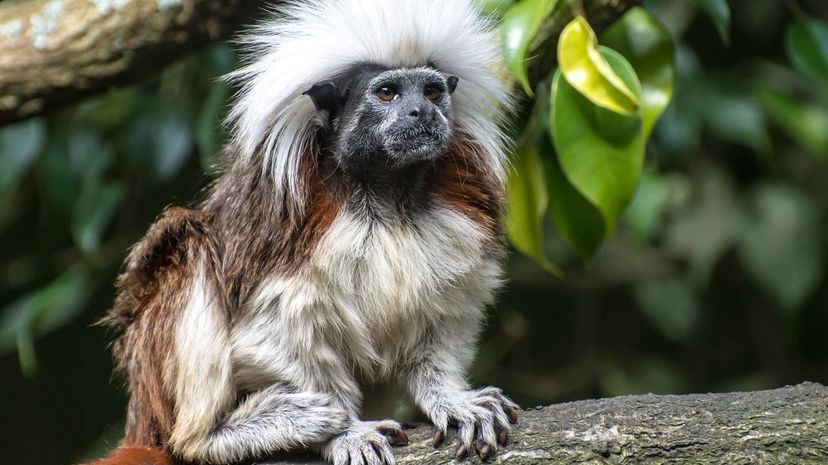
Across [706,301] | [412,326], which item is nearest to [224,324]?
[412,326]

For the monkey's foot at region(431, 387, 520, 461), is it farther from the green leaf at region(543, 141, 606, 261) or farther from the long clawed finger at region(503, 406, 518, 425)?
the green leaf at region(543, 141, 606, 261)

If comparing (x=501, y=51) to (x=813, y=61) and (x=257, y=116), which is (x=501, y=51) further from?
(x=813, y=61)

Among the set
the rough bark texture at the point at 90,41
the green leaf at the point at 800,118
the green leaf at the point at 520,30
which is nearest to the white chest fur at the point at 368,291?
the green leaf at the point at 520,30

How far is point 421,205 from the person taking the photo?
2.73m

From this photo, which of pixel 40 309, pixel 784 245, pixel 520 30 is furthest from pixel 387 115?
pixel 784 245

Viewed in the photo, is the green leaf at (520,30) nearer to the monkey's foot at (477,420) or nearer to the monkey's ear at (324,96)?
the monkey's ear at (324,96)

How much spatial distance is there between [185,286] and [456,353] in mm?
736

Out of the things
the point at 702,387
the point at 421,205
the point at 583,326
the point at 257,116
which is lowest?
the point at 702,387

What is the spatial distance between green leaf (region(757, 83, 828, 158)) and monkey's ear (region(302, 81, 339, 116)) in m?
2.10

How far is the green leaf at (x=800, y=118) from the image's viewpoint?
4039 mm

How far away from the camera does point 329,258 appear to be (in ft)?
8.41

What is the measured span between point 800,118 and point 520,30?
1.89 meters

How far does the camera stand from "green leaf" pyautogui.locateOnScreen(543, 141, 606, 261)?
2961 millimetres

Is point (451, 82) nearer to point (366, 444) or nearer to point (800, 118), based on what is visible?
point (366, 444)
